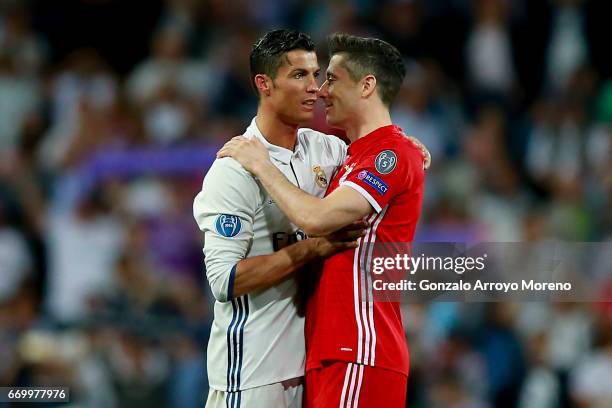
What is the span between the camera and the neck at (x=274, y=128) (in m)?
4.61

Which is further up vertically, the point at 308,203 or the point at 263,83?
the point at 263,83

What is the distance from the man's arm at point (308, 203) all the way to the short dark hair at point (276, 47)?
461 mm

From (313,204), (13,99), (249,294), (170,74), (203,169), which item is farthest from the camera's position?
(13,99)

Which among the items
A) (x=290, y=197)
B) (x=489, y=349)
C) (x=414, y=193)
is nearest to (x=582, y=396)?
(x=489, y=349)

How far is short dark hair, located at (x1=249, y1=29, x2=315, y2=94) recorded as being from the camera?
4.61m

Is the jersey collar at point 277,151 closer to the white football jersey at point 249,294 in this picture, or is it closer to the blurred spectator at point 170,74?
the white football jersey at point 249,294

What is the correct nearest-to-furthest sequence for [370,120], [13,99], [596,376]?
[370,120] < [596,376] < [13,99]

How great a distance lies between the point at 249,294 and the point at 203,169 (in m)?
4.18

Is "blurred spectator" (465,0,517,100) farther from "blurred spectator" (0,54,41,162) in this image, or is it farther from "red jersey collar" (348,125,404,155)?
"red jersey collar" (348,125,404,155)

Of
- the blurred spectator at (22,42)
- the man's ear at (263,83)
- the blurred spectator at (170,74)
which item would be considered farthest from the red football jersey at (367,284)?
the blurred spectator at (22,42)

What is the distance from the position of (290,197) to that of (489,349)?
11.9ft

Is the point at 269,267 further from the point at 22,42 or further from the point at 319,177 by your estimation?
the point at 22,42

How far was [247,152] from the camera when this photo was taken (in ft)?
14.5

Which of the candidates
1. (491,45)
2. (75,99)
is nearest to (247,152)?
(75,99)
